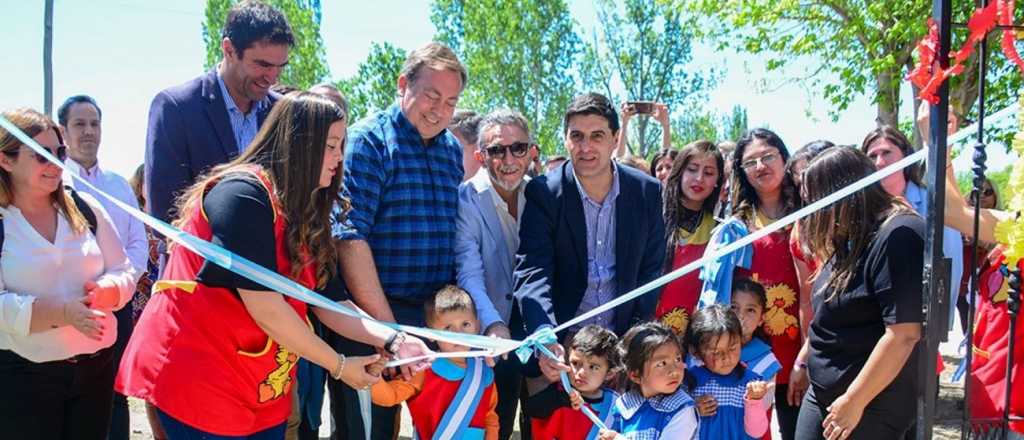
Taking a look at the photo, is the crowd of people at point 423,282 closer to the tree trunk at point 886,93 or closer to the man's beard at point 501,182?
the man's beard at point 501,182

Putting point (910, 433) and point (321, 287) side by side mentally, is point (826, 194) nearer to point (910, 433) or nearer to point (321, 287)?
point (910, 433)

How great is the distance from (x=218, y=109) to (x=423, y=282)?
3.84 feet

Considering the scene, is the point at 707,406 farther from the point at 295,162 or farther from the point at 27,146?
the point at 27,146

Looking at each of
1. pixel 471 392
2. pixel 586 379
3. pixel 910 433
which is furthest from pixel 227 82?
pixel 910 433

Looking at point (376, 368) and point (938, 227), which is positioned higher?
point (938, 227)

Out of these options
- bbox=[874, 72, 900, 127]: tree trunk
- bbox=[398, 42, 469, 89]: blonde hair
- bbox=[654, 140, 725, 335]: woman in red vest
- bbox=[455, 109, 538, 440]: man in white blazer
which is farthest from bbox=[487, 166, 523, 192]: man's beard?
bbox=[874, 72, 900, 127]: tree trunk

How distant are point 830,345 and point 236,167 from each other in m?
2.31

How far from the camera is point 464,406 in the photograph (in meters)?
3.64

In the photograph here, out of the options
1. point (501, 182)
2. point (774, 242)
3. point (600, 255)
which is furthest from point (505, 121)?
point (774, 242)

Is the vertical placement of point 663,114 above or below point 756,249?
above

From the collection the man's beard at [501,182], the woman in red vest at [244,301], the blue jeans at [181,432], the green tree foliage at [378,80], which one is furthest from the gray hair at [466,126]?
the green tree foliage at [378,80]

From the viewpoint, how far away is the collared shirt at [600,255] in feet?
12.5

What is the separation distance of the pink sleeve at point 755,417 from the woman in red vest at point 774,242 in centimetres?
46

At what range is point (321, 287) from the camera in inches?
117
